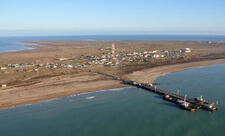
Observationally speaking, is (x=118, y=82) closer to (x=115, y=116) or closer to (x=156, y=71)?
(x=156, y=71)

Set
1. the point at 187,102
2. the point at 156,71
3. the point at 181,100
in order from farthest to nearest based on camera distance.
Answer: the point at 156,71
the point at 181,100
the point at 187,102

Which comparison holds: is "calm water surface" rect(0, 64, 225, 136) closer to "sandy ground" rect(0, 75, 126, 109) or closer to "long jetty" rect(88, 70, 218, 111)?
"long jetty" rect(88, 70, 218, 111)

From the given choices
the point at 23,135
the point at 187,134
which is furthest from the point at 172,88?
the point at 23,135

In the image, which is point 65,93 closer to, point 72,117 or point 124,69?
point 72,117

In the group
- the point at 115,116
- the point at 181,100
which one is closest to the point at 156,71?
the point at 181,100

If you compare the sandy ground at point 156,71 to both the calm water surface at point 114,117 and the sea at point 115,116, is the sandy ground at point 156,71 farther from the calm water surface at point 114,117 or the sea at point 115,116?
the calm water surface at point 114,117

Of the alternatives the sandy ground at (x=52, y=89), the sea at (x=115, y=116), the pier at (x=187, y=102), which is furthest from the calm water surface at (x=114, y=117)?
the sandy ground at (x=52, y=89)

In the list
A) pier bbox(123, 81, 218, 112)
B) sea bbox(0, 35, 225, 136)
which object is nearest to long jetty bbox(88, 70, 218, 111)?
pier bbox(123, 81, 218, 112)
